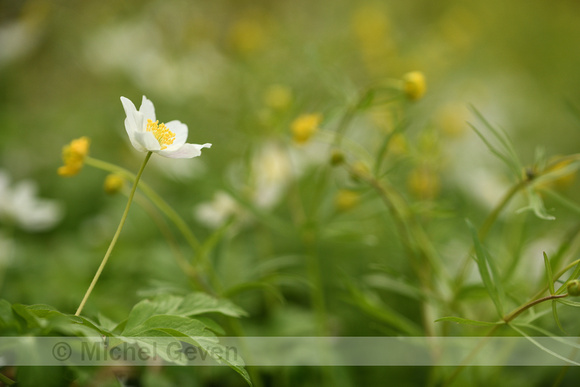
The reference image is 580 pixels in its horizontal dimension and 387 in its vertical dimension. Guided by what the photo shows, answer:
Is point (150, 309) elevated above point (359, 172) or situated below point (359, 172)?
below

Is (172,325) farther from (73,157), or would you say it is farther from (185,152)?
(73,157)

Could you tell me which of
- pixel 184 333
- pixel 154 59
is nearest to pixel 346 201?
pixel 184 333

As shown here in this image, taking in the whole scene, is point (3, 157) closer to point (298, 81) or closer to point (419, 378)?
point (298, 81)

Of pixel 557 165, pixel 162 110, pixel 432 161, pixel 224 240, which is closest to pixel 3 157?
pixel 162 110

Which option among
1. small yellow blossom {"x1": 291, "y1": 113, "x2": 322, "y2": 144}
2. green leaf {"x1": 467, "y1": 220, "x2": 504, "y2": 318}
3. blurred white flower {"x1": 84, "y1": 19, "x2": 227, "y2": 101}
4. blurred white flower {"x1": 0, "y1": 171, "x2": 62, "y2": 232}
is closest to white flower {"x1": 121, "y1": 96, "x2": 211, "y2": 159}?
small yellow blossom {"x1": 291, "y1": 113, "x2": 322, "y2": 144}

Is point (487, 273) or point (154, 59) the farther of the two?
point (154, 59)

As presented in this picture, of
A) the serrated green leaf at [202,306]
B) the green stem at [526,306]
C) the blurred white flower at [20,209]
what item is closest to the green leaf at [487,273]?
the green stem at [526,306]

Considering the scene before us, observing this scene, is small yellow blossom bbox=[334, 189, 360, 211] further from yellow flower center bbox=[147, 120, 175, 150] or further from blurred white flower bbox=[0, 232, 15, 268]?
blurred white flower bbox=[0, 232, 15, 268]
